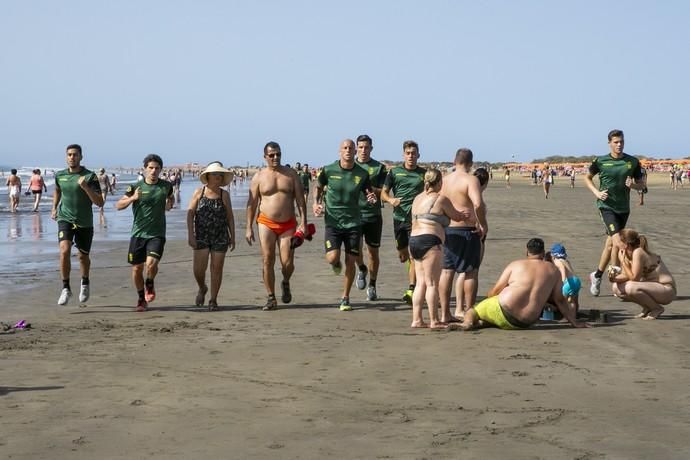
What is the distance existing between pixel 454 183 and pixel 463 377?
3.04m

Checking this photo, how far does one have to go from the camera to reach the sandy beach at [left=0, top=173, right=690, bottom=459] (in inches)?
216

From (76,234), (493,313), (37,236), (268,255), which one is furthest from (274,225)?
(37,236)

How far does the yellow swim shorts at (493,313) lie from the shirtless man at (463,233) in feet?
1.57

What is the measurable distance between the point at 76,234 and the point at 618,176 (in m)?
6.23

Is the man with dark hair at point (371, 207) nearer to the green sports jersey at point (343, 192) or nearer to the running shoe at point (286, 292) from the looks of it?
the green sports jersey at point (343, 192)

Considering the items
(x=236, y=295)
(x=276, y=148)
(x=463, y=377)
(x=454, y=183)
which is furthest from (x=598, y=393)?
(x=236, y=295)

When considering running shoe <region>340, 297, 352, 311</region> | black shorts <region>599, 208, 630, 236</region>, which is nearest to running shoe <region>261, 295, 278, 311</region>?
running shoe <region>340, 297, 352, 311</region>

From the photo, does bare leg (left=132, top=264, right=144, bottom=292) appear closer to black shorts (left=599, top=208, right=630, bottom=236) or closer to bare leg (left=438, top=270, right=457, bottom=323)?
bare leg (left=438, top=270, right=457, bottom=323)

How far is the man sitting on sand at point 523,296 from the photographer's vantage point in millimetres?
9000

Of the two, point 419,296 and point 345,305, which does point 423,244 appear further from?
point 345,305

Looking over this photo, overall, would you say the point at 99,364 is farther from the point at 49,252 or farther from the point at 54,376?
the point at 49,252

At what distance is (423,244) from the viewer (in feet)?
30.6

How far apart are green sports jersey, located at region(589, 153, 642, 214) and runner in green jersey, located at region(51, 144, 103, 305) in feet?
18.9

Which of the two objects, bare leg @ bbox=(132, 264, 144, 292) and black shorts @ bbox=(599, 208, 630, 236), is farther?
black shorts @ bbox=(599, 208, 630, 236)
